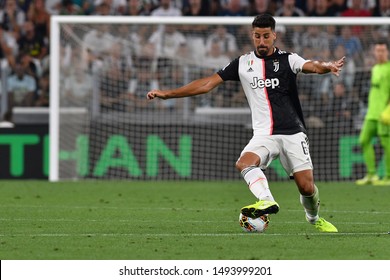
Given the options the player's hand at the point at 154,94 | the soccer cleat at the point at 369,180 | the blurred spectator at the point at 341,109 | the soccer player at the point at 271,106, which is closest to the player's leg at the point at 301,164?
the soccer player at the point at 271,106

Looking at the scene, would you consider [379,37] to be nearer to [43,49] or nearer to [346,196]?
[346,196]

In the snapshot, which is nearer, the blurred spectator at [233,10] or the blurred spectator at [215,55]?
the blurred spectator at [215,55]

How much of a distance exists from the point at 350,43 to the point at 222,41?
2439 millimetres

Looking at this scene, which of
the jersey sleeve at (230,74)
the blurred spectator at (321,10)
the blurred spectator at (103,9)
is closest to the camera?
the jersey sleeve at (230,74)

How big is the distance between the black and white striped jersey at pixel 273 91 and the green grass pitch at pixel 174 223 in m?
1.09

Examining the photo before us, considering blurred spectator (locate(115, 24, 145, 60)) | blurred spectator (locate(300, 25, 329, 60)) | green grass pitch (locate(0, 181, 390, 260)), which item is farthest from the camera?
blurred spectator (locate(115, 24, 145, 60))

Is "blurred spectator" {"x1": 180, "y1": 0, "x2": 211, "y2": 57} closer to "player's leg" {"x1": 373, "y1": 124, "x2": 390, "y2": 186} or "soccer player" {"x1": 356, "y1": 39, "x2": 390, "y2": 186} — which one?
"soccer player" {"x1": 356, "y1": 39, "x2": 390, "y2": 186}

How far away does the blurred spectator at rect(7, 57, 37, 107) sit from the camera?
2056 cm

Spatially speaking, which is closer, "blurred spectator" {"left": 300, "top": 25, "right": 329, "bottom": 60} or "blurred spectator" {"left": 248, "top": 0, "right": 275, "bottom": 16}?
"blurred spectator" {"left": 300, "top": 25, "right": 329, "bottom": 60}

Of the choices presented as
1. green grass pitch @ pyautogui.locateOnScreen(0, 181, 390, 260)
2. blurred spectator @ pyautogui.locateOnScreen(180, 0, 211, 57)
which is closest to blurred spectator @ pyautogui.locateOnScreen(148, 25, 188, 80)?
blurred spectator @ pyautogui.locateOnScreen(180, 0, 211, 57)

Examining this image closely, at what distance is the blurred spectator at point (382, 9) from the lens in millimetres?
22394

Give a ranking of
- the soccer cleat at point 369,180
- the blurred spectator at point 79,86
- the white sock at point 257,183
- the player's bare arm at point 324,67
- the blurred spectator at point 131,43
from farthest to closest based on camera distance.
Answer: the blurred spectator at point 131,43 < the blurred spectator at point 79,86 < the soccer cleat at point 369,180 < the white sock at point 257,183 < the player's bare arm at point 324,67

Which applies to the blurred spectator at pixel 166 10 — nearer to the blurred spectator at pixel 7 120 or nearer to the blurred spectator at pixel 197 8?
the blurred spectator at pixel 197 8

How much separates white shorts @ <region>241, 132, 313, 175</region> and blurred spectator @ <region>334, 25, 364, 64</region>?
33.1 ft
